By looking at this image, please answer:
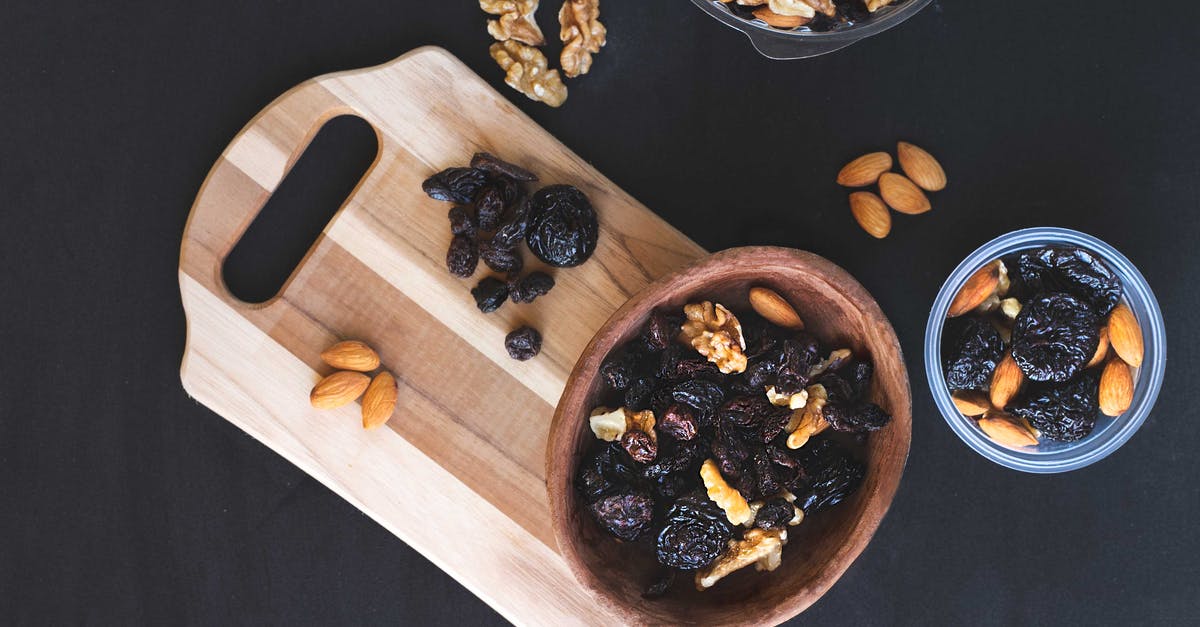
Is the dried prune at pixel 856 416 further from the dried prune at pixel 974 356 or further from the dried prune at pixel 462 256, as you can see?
the dried prune at pixel 462 256

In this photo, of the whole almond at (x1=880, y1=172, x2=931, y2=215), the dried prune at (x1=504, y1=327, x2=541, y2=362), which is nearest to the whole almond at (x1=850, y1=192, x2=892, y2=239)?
the whole almond at (x1=880, y1=172, x2=931, y2=215)

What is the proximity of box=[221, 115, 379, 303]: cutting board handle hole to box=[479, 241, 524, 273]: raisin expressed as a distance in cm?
23

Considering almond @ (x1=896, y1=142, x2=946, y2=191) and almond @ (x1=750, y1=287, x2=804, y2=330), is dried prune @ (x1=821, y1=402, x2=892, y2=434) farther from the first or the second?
almond @ (x1=896, y1=142, x2=946, y2=191)

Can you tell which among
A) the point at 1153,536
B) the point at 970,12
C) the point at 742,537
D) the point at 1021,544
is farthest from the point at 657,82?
the point at 1153,536

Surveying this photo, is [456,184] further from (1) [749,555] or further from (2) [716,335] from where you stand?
(1) [749,555]

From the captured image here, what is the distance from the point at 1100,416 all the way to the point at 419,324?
878mm

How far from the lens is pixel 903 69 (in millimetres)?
1177

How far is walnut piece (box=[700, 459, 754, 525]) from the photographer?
103 centimetres

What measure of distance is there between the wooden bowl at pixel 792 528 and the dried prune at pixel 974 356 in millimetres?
120

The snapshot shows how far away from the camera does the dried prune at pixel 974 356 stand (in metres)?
1.07

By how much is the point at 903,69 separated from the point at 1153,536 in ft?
2.40

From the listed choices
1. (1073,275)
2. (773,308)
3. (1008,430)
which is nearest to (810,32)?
(773,308)

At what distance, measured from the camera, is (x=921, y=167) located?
115cm

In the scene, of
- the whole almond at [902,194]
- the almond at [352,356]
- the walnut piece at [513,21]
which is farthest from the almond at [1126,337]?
the almond at [352,356]
